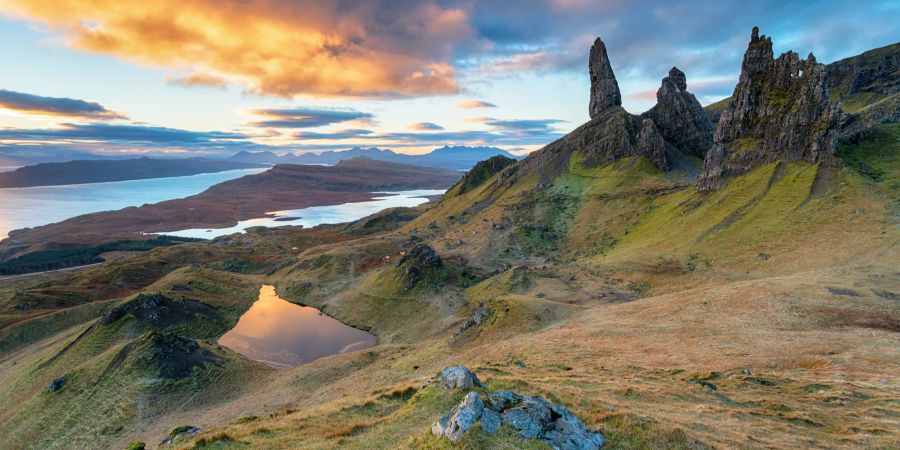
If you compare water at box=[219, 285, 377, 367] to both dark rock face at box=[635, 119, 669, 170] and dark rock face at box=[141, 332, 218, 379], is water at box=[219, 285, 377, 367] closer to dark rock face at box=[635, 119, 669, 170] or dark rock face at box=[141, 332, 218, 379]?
dark rock face at box=[141, 332, 218, 379]

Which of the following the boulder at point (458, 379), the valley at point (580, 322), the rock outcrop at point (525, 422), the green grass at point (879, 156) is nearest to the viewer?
the rock outcrop at point (525, 422)

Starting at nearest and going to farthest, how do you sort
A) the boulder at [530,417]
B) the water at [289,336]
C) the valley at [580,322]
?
the boulder at [530,417], the valley at [580,322], the water at [289,336]

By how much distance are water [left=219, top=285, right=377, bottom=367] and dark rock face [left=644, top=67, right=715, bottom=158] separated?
155 m

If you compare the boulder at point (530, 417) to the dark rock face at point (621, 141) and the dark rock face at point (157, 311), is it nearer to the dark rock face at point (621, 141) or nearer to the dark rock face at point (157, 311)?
the dark rock face at point (157, 311)

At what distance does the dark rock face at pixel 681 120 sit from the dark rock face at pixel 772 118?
54245 millimetres

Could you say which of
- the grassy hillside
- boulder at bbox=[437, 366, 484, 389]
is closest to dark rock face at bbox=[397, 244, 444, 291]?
the grassy hillside

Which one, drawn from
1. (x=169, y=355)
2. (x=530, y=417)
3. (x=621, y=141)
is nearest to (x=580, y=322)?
(x=530, y=417)

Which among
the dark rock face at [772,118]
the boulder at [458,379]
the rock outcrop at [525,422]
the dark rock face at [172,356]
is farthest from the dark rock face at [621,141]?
the rock outcrop at [525,422]

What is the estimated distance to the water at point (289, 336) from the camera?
294 ft

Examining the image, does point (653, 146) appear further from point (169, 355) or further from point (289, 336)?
point (169, 355)

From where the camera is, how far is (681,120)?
180 meters

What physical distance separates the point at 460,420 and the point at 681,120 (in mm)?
195547

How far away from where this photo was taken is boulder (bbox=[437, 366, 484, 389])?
3032 centimetres

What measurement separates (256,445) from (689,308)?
54.9 metres
